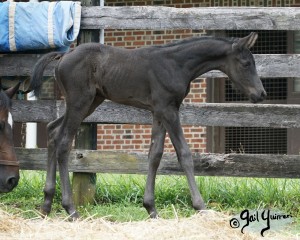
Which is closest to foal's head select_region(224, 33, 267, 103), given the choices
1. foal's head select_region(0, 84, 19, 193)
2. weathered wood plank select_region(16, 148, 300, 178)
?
weathered wood plank select_region(16, 148, 300, 178)

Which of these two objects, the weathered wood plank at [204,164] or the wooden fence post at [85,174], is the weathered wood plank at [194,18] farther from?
the weathered wood plank at [204,164]

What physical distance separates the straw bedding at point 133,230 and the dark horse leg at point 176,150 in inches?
41.9

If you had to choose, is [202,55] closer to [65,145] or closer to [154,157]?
[154,157]

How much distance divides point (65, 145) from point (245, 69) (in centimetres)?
178

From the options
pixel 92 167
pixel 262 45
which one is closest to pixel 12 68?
pixel 92 167

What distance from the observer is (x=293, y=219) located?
775 centimetres

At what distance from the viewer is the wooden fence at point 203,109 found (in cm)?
847

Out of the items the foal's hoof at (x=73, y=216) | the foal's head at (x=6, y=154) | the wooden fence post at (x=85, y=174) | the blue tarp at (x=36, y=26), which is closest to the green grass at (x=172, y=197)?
the wooden fence post at (x=85, y=174)

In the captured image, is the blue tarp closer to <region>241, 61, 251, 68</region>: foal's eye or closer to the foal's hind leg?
the foal's hind leg

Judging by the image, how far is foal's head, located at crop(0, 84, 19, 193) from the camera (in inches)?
272

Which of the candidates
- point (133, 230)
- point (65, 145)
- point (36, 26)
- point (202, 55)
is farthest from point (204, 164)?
point (133, 230)

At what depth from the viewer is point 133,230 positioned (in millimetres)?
5883

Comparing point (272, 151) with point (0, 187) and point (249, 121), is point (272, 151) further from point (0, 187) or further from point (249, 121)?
point (0, 187)

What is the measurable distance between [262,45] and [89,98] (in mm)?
7634
